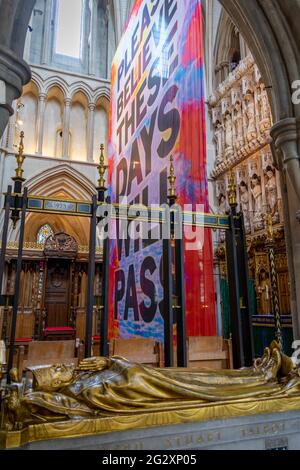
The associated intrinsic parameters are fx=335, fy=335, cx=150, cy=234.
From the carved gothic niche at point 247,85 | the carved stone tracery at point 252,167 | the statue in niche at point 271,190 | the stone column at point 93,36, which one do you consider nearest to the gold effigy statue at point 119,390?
the carved stone tracery at point 252,167

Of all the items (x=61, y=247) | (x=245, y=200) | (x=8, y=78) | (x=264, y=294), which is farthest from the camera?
(x=61, y=247)

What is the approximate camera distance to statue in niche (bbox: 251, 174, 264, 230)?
30.9ft

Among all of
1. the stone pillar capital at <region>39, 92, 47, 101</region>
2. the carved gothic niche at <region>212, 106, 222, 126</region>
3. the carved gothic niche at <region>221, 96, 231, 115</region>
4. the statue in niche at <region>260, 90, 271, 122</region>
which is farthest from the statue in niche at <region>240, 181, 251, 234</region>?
the stone pillar capital at <region>39, 92, 47, 101</region>

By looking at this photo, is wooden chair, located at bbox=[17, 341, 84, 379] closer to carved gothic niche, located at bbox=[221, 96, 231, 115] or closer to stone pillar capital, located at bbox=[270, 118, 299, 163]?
stone pillar capital, located at bbox=[270, 118, 299, 163]

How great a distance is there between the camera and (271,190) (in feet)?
30.3

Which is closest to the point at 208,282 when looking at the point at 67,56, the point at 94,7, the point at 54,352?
the point at 54,352

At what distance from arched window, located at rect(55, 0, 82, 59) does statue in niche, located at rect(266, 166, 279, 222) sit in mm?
11030

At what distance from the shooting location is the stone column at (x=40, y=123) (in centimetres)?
1348

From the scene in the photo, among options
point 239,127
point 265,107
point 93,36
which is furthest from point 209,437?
point 93,36

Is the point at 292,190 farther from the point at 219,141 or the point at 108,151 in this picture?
the point at 219,141

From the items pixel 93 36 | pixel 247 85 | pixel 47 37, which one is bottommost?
pixel 247 85

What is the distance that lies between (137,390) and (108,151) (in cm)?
831
